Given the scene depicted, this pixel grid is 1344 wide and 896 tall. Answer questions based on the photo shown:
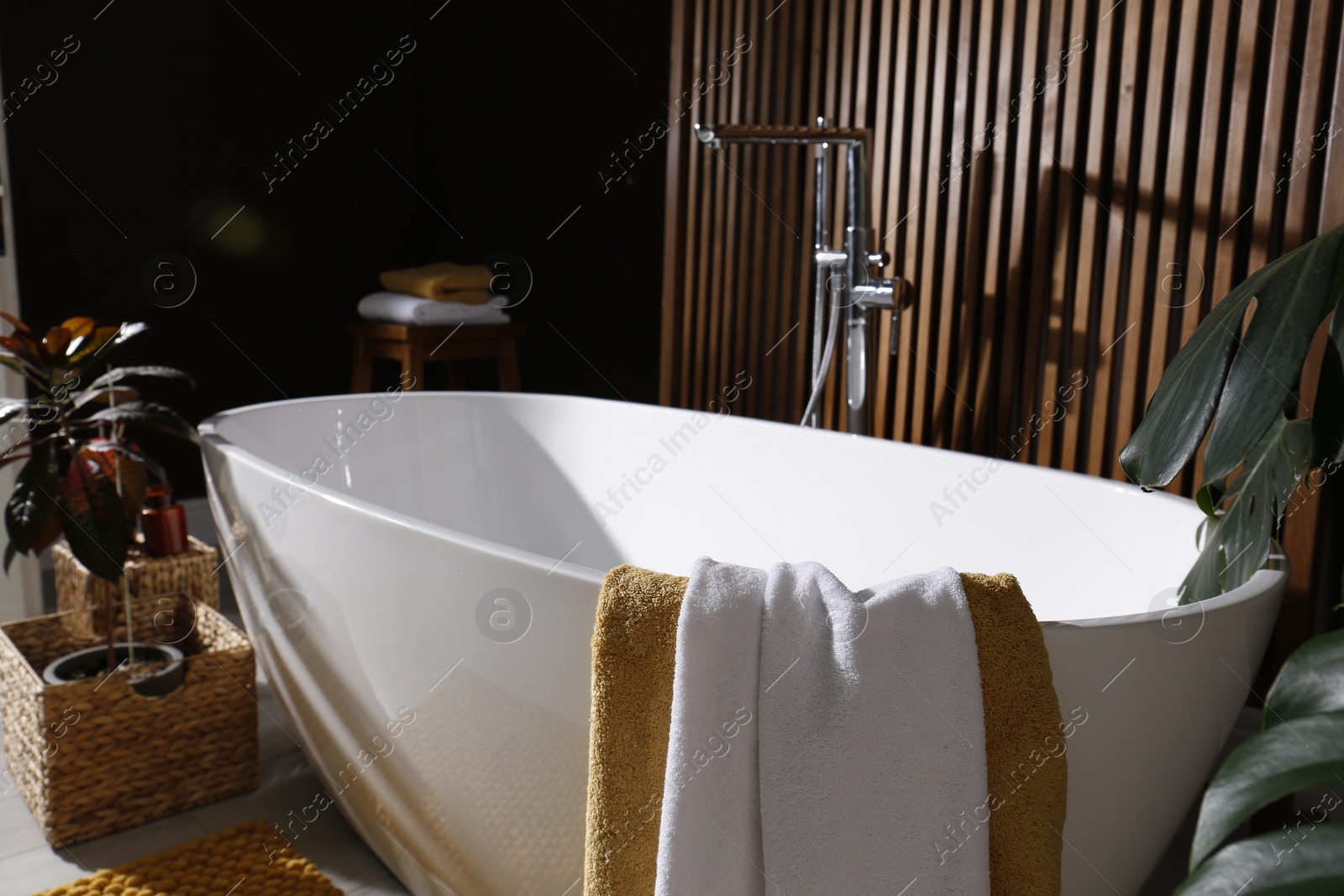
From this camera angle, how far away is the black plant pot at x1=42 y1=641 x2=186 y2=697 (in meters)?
1.76

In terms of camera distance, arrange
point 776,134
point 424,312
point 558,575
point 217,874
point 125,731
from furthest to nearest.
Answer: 1. point 424,312
2. point 776,134
3. point 125,731
4. point 217,874
5. point 558,575

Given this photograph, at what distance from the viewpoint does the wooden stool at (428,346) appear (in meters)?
3.16

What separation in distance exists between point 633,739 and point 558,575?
0.19 metres

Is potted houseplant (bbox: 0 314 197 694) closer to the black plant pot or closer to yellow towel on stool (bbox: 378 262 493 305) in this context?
the black plant pot

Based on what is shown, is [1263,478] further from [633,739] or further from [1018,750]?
[633,739]

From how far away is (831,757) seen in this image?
3.21ft

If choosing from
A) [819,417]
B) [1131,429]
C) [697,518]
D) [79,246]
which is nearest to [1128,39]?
[1131,429]

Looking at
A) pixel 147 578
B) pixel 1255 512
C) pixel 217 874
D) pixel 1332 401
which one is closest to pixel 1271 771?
pixel 1332 401

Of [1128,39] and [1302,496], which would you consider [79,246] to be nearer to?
[1128,39]

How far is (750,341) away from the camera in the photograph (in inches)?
110

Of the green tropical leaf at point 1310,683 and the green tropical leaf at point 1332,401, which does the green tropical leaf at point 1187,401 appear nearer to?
the green tropical leaf at point 1332,401

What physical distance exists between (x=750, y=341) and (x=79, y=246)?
200 centimetres

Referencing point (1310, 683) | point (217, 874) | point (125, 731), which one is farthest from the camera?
point (125, 731)

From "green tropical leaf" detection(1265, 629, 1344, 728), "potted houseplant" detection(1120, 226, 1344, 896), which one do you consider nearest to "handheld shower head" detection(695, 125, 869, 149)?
"potted houseplant" detection(1120, 226, 1344, 896)
